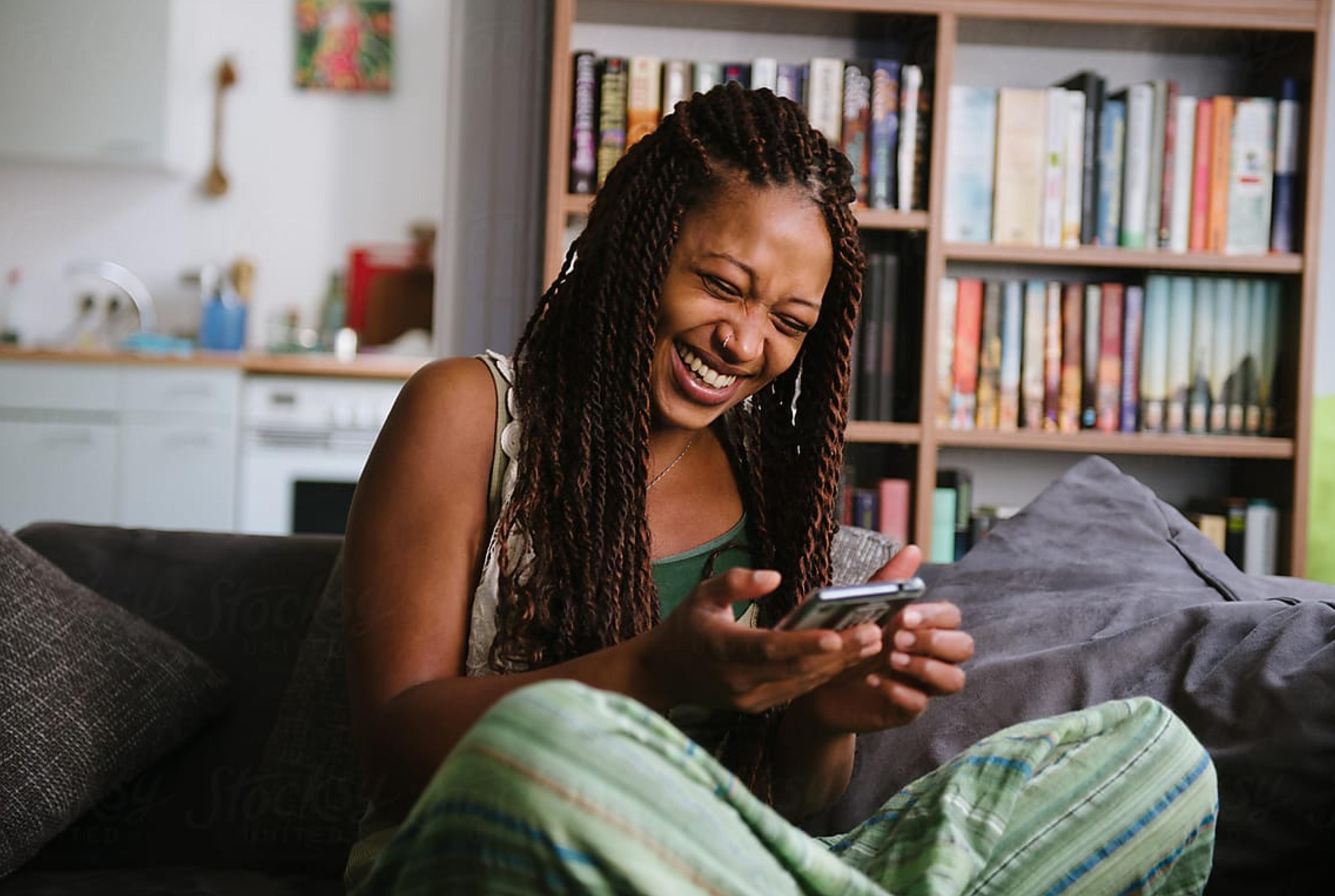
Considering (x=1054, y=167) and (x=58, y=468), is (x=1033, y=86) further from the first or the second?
(x=58, y=468)

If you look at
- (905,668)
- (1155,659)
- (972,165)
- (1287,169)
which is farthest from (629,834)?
(1287,169)

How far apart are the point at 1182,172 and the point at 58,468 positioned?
2730mm

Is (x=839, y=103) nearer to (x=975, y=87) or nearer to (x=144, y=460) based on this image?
(x=975, y=87)

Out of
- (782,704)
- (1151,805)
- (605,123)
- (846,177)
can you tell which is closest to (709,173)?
(846,177)

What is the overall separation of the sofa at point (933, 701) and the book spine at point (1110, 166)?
116 cm

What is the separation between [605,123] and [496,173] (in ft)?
1.09

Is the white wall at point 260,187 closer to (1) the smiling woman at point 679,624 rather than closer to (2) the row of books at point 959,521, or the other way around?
(2) the row of books at point 959,521

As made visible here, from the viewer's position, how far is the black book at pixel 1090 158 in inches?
98.6

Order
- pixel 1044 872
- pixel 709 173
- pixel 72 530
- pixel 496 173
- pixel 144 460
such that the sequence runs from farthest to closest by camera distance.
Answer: pixel 144 460 < pixel 496 173 < pixel 72 530 < pixel 709 173 < pixel 1044 872

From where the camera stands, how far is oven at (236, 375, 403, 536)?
3537 millimetres

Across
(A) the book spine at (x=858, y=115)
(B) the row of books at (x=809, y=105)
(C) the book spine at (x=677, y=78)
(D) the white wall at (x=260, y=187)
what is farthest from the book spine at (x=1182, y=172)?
(D) the white wall at (x=260, y=187)

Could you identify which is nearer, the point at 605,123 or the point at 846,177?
the point at 846,177

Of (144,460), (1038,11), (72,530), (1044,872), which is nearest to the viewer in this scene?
(1044,872)

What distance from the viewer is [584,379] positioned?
1.12 metres
